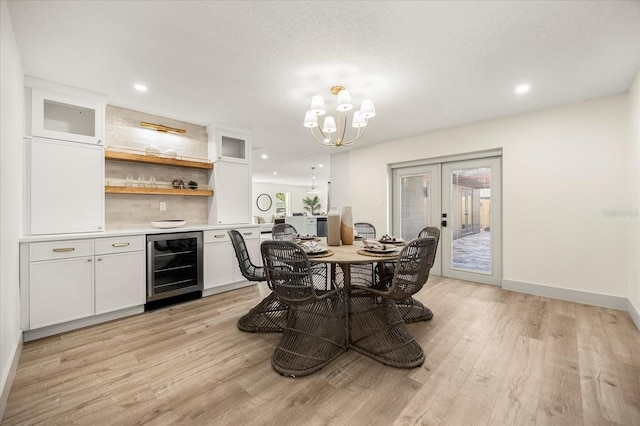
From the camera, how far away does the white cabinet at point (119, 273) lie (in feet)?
8.84

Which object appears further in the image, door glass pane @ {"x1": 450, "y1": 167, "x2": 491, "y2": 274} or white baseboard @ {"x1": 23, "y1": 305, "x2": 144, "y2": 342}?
door glass pane @ {"x1": 450, "y1": 167, "x2": 491, "y2": 274}

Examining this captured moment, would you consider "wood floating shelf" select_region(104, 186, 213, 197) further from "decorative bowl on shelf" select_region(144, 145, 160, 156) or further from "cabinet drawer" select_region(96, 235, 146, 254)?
"cabinet drawer" select_region(96, 235, 146, 254)

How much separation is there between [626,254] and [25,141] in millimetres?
6247

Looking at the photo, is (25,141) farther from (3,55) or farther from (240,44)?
(240,44)

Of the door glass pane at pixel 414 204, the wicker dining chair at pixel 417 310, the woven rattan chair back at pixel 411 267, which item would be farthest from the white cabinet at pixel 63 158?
the door glass pane at pixel 414 204

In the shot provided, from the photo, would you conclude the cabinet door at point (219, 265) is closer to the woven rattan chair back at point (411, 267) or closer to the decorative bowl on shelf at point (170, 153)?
the decorative bowl on shelf at point (170, 153)

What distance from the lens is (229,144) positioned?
4168 mm

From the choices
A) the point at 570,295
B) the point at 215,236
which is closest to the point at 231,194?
the point at 215,236

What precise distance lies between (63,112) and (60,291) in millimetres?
1866

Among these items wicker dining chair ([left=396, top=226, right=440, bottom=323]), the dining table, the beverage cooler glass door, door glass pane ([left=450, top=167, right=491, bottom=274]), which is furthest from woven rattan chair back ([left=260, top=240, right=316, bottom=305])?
door glass pane ([left=450, top=167, right=491, bottom=274])

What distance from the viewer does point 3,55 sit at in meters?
1.65

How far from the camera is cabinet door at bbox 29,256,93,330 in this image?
236 centimetres

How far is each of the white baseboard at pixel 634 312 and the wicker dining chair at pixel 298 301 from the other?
9.12 feet

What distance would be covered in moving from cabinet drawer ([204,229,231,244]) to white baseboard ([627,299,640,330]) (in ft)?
14.6
